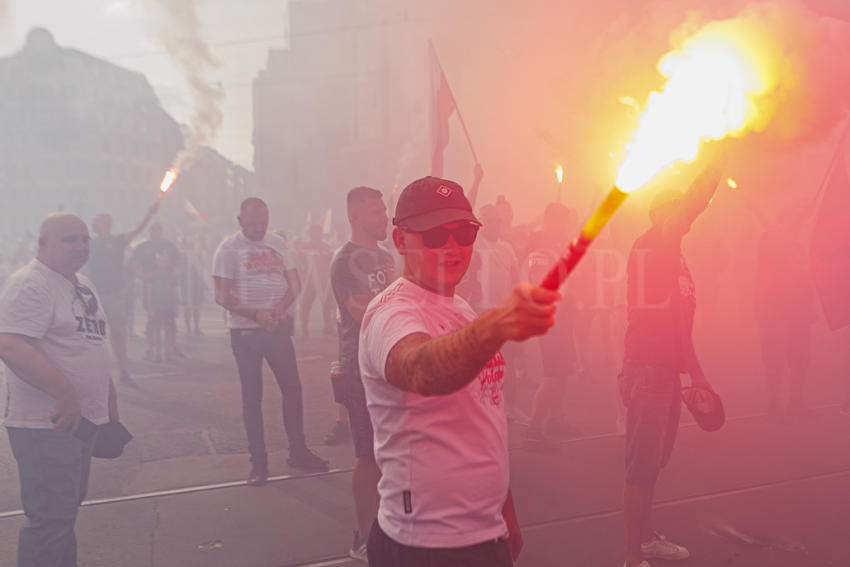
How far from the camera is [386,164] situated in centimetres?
4556

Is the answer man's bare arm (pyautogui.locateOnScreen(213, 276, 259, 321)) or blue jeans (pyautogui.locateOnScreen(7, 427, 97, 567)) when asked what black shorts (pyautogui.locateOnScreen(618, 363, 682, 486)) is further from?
man's bare arm (pyautogui.locateOnScreen(213, 276, 259, 321))

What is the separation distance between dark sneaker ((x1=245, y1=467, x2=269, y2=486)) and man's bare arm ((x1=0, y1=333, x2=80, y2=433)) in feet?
6.40

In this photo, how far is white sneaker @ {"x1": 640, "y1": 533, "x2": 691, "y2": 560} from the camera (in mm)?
3438

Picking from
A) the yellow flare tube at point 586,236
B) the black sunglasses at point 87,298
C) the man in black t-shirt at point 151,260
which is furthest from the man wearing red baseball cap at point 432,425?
the man in black t-shirt at point 151,260

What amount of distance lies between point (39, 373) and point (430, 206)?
2.09 meters

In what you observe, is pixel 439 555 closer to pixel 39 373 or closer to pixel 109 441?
pixel 39 373

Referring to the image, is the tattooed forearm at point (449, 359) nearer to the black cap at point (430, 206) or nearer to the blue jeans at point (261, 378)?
the black cap at point (430, 206)

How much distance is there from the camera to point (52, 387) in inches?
111

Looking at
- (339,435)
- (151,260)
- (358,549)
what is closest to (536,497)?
(358,549)

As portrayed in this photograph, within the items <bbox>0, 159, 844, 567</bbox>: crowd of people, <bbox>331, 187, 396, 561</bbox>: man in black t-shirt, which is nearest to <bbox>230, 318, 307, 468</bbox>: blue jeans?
<bbox>0, 159, 844, 567</bbox>: crowd of people

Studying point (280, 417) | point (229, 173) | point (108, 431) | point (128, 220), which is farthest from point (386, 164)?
point (108, 431)

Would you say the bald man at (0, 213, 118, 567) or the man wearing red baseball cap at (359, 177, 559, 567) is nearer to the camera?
the man wearing red baseball cap at (359, 177, 559, 567)

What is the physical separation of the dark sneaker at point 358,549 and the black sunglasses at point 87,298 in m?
1.84

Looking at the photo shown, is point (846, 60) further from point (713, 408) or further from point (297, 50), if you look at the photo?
point (297, 50)
